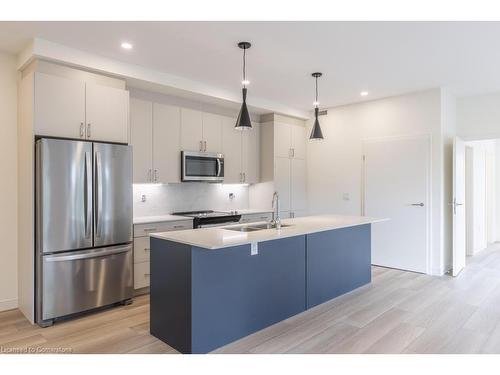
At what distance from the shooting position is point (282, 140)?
235 inches

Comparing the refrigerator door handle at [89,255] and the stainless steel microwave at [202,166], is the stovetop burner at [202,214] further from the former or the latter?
the refrigerator door handle at [89,255]

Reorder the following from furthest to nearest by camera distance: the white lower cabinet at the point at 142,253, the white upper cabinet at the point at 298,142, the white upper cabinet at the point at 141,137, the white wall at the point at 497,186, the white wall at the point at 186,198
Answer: the white wall at the point at 497,186, the white upper cabinet at the point at 298,142, the white wall at the point at 186,198, the white upper cabinet at the point at 141,137, the white lower cabinet at the point at 142,253

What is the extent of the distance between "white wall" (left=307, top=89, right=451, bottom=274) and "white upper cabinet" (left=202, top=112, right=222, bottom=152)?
6.54 feet

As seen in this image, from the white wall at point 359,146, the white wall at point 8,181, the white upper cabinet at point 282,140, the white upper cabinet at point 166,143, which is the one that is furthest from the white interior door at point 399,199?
the white wall at point 8,181

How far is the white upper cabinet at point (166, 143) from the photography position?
448 centimetres

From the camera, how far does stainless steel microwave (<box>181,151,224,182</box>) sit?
4758 mm

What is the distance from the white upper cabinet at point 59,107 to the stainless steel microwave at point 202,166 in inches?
59.7

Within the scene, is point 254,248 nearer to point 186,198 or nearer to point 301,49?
point 301,49

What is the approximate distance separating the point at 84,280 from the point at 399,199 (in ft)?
14.4

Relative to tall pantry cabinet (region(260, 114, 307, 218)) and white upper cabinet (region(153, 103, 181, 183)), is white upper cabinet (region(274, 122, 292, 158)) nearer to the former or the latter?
tall pantry cabinet (region(260, 114, 307, 218))

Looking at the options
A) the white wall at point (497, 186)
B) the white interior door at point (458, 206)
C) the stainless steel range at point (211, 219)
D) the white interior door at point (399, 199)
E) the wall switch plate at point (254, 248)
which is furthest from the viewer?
the white wall at point (497, 186)
